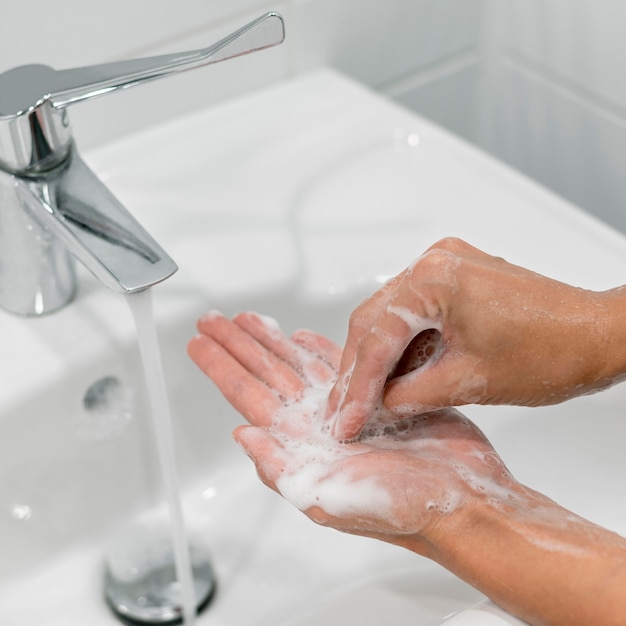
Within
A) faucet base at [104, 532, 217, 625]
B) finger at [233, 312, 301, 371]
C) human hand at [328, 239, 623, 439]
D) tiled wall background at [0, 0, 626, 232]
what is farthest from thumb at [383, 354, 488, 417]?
tiled wall background at [0, 0, 626, 232]

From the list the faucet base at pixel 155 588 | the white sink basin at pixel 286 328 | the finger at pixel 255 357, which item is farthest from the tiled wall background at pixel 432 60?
the faucet base at pixel 155 588

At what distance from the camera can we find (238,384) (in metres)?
0.56

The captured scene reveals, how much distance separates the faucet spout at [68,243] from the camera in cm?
50

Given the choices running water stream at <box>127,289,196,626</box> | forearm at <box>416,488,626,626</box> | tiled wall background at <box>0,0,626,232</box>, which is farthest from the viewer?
tiled wall background at <box>0,0,626,232</box>

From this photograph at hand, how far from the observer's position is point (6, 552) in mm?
595

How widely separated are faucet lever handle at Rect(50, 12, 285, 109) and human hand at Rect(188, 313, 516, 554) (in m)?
0.16

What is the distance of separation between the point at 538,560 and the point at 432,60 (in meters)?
0.53

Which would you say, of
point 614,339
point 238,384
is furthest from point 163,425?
point 614,339

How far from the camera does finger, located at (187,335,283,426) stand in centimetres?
55

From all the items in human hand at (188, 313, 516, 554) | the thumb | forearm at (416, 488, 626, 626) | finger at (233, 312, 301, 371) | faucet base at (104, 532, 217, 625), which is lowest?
faucet base at (104, 532, 217, 625)

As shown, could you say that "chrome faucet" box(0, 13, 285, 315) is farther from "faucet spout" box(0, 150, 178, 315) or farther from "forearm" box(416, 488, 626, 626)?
"forearm" box(416, 488, 626, 626)

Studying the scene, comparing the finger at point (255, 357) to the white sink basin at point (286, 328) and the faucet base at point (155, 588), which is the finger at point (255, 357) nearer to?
the white sink basin at point (286, 328)

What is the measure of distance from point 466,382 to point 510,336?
3cm

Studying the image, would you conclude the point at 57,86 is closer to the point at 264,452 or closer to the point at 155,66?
the point at 155,66
